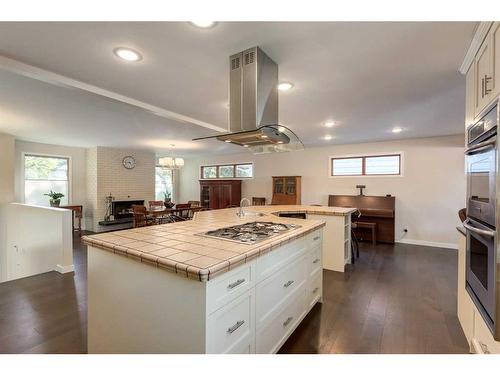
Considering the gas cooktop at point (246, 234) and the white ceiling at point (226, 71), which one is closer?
the white ceiling at point (226, 71)

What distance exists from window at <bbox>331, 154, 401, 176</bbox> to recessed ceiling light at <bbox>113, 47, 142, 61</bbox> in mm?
5324

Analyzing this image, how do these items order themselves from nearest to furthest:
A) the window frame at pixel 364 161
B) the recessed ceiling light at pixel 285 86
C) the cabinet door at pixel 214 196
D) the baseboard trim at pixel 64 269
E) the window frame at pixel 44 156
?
the recessed ceiling light at pixel 285 86
the baseboard trim at pixel 64 269
the window frame at pixel 364 161
the window frame at pixel 44 156
the cabinet door at pixel 214 196

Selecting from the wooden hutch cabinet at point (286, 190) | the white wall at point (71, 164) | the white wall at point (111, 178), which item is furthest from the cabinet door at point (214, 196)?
the white wall at point (71, 164)

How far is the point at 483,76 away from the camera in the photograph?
161cm

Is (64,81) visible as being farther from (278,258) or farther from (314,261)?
(314,261)

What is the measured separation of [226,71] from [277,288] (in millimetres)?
1901

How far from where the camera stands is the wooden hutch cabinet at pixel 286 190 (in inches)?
254

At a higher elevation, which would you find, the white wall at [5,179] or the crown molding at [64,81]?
the crown molding at [64,81]

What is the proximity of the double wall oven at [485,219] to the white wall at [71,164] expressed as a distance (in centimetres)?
794

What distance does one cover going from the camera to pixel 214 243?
1658 mm

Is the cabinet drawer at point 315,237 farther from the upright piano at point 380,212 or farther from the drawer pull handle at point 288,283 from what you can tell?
the upright piano at point 380,212

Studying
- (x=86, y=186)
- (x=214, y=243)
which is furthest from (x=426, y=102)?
(x=86, y=186)
